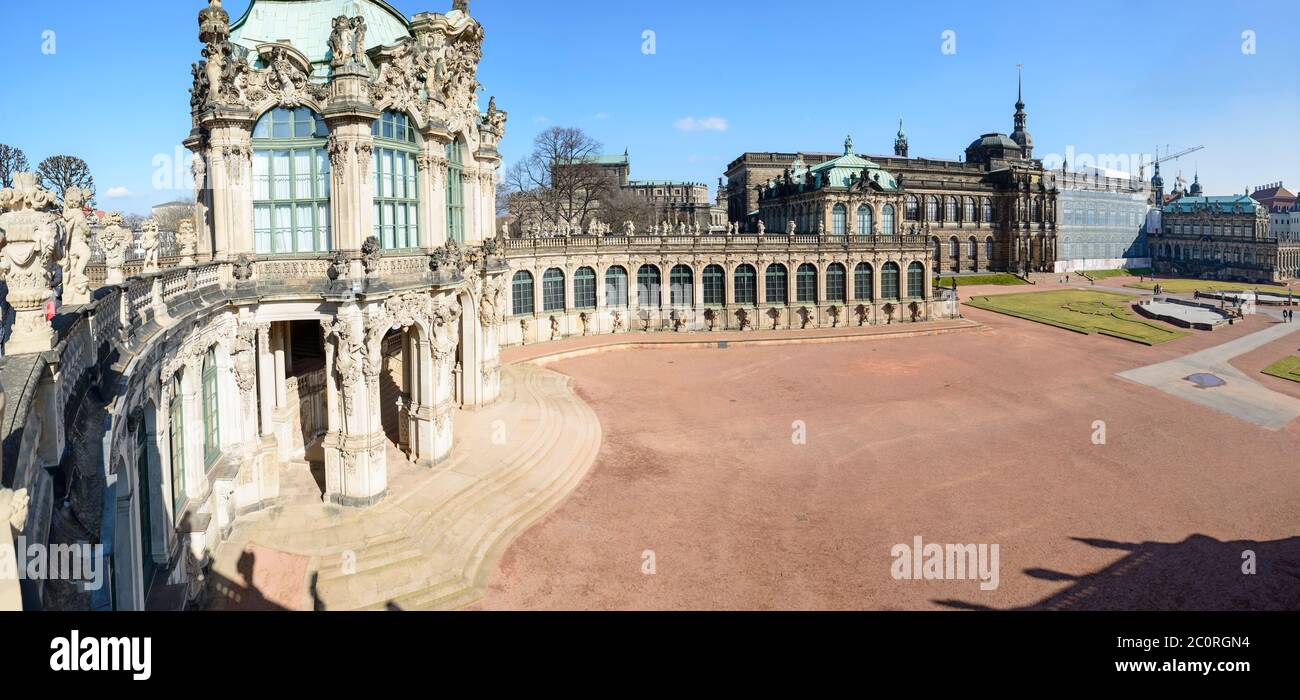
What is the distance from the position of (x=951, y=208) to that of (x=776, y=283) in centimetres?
5498

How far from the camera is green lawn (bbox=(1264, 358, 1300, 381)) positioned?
46656mm

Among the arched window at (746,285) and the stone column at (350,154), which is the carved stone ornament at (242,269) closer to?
the stone column at (350,154)

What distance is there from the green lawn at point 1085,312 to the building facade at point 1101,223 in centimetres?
3120

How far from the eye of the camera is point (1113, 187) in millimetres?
133625

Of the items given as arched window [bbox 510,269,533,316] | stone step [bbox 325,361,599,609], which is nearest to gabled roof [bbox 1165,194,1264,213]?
arched window [bbox 510,269,533,316]

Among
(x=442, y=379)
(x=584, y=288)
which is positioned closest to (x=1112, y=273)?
(x=584, y=288)

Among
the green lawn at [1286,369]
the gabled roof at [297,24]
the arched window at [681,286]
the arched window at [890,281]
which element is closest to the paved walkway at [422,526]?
the gabled roof at [297,24]

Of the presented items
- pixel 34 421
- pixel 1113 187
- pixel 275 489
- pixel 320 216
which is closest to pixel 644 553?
pixel 275 489

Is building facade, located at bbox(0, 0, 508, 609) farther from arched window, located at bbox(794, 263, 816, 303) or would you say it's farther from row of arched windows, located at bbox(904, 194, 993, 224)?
row of arched windows, located at bbox(904, 194, 993, 224)

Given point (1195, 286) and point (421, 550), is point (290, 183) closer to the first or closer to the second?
point (421, 550)

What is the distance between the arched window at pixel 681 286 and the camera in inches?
2489

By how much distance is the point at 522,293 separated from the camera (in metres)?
56.7

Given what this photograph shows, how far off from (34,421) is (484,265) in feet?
91.5
